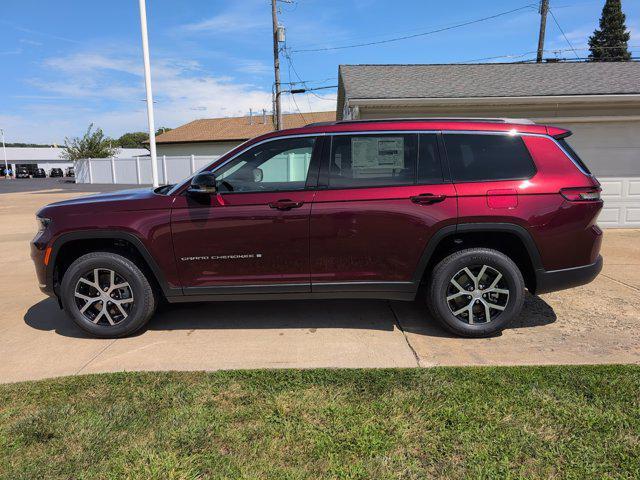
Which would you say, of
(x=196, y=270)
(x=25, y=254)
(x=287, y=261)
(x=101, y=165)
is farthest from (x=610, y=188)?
(x=101, y=165)

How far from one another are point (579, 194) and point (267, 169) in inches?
107

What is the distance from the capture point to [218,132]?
145 feet

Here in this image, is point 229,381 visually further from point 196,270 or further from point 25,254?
point 25,254

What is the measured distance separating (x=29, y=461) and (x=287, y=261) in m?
2.25

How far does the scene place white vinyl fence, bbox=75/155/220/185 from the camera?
34672 millimetres

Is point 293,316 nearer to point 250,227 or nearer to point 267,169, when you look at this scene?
point 250,227

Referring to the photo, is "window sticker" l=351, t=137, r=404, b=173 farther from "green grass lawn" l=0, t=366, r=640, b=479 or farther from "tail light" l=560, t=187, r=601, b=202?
"green grass lawn" l=0, t=366, r=640, b=479

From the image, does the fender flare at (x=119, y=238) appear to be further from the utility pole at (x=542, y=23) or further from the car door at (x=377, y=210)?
the utility pole at (x=542, y=23)

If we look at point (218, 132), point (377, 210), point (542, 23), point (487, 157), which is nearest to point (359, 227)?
point (377, 210)

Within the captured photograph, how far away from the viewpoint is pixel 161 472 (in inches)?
94.7

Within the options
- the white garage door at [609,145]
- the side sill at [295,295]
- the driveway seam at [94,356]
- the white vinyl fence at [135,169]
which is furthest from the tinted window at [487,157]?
the white vinyl fence at [135,169]

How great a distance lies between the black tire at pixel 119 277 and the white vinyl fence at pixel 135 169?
98.5ft

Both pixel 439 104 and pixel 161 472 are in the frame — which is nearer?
pixel 161 472

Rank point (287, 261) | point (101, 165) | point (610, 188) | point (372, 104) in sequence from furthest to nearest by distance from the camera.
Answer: point (101, 165)
point (372, 104)
point (610, 188)
point (287, 261)
